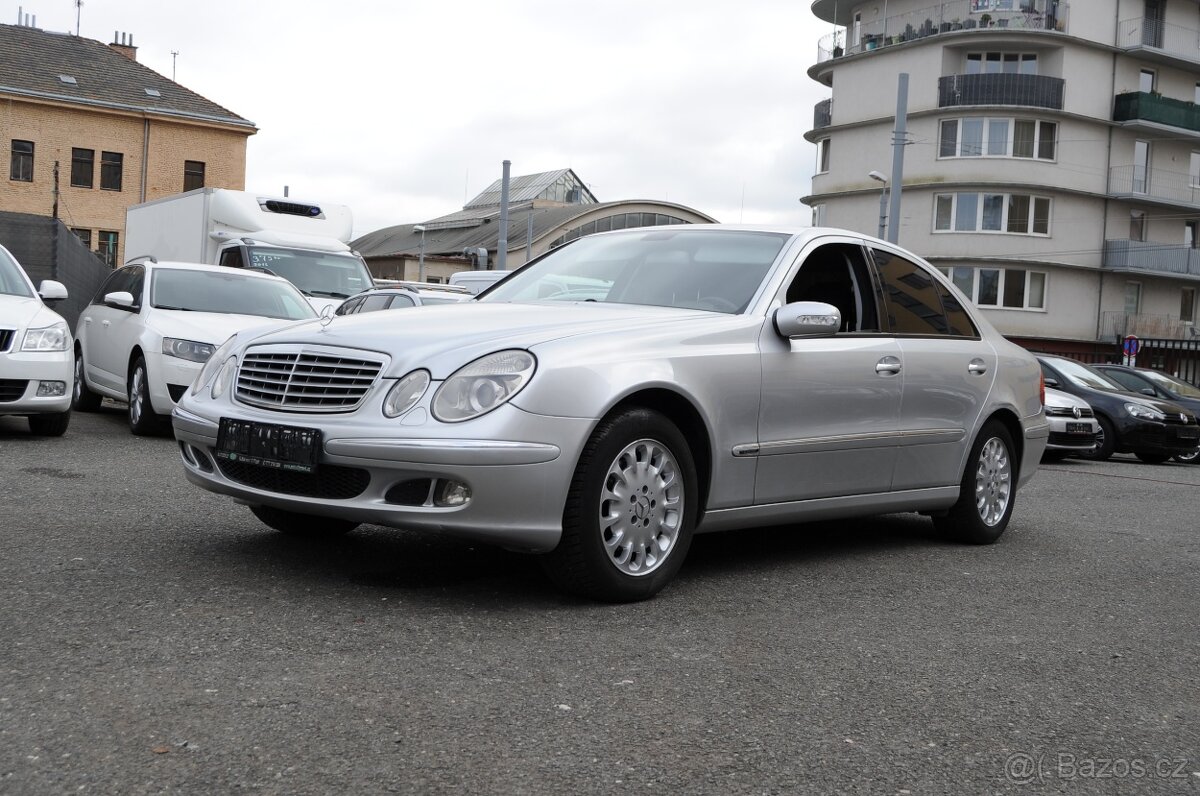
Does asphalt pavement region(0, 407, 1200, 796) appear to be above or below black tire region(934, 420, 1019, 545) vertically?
below

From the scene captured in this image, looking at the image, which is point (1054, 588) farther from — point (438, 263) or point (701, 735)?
point (438, 263)


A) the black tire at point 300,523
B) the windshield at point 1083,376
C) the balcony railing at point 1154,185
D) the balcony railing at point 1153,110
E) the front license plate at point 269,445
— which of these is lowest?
the black tire at point 300,523

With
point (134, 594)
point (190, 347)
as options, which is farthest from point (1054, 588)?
point (190, 347)

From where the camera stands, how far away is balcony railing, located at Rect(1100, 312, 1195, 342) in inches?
1996

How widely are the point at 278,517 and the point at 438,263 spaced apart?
263ft

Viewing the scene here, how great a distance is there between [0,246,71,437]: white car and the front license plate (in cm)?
544

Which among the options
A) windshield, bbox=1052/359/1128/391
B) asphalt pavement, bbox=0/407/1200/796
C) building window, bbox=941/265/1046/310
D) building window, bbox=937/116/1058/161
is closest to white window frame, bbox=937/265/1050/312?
building window, bbox=941/265/1046/310

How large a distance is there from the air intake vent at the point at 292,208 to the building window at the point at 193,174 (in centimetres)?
3508

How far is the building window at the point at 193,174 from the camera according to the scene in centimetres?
5050

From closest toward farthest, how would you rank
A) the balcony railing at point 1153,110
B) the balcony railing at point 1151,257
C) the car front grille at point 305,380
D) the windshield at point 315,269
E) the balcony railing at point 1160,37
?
the car front grille at point 305,380
the windshield at point 315,269
the balcony railing at point 1153,110
the balcony railing at point 1160,37
the balcony railing at point 1151,257

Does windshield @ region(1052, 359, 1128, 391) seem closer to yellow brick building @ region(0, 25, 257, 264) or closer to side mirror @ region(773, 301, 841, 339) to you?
side mirror @ region(773, 301, 841, 339)

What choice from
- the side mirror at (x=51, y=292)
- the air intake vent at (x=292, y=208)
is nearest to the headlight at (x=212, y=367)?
the side mirror at (x=51, y=292)

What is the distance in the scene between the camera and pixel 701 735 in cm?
340

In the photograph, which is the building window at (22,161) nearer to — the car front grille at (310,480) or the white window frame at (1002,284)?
the white window frame at (1002,284)
